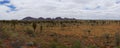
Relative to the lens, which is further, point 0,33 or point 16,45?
point 0,33

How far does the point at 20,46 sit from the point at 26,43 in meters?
2.77

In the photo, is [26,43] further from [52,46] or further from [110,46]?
[110,46]

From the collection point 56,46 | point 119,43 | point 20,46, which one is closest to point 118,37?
point 119,43

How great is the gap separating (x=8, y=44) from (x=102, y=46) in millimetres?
9477

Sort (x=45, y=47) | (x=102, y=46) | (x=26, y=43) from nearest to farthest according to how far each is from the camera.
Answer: (x=45, y=47), (x=26, y=43), (x=102, y=46)

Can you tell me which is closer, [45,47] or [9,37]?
[45,47]

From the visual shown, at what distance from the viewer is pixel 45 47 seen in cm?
2358

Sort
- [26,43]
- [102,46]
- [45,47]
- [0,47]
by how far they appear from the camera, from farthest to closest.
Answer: [102,46] < [26,43] < [45,47] < [0,47]

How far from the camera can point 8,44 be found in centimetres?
2405

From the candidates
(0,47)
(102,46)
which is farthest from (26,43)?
(102,46)

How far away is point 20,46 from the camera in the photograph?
2256cm

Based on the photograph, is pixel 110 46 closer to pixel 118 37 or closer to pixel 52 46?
pixel 118 37

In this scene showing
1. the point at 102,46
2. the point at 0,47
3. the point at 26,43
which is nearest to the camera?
the point at 0,47

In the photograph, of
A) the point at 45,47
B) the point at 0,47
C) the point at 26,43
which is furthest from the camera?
the point at 26,43
